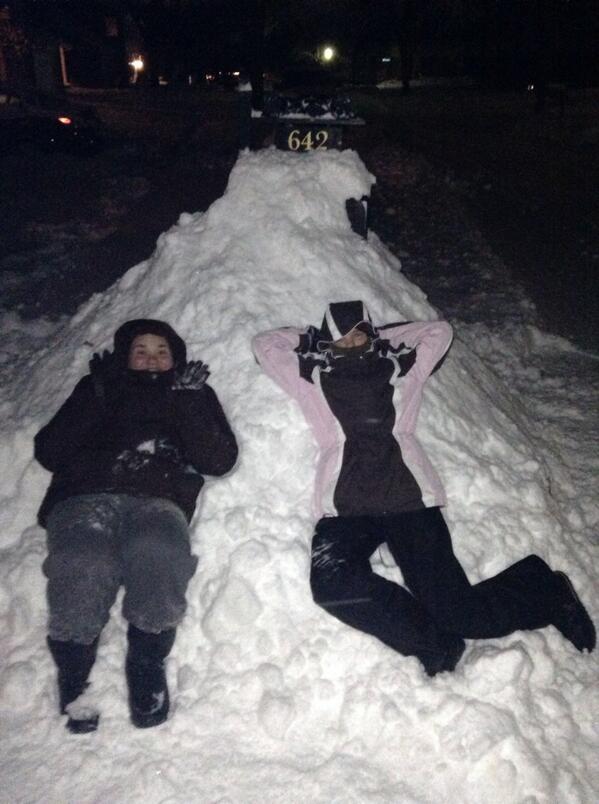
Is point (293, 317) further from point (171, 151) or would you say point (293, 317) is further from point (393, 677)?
point (171, 151)

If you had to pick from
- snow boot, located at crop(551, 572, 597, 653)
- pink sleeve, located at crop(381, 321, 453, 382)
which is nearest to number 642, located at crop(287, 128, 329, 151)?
pink sleeve, located at crop(381, 321, 453, 382)

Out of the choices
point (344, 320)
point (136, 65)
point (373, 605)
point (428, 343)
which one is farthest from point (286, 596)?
point (136, 65)

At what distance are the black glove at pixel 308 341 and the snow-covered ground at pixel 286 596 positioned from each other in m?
0.38

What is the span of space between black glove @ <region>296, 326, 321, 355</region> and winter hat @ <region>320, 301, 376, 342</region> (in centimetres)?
6

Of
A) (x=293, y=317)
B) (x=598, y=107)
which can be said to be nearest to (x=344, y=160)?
(x=293, y=317)

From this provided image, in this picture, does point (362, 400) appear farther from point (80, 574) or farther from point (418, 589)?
point (80, 574)

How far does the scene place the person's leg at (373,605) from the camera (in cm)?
311

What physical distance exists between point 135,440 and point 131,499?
381mm

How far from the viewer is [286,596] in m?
3.44

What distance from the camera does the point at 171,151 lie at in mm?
18312

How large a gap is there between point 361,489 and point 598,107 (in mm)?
24270

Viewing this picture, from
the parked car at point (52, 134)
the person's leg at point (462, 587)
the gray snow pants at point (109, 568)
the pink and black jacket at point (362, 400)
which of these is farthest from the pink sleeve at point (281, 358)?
the parked car at point (52, 134)

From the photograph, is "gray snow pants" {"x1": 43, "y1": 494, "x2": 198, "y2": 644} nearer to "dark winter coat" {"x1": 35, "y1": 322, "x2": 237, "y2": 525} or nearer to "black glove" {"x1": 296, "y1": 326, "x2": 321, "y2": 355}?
"dark winter coat" {"x1": 35, "y1": 322, "x2": 237, "y2": 525}

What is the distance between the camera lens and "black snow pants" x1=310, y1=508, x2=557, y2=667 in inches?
124
